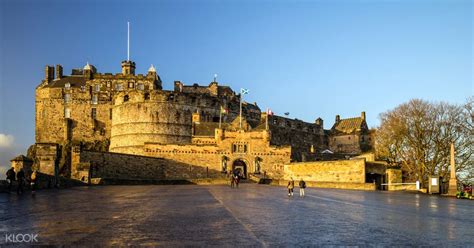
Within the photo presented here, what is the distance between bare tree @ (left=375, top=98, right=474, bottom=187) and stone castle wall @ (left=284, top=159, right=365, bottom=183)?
15.4ft

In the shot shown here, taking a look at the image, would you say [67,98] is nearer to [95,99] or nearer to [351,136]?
[95,99]

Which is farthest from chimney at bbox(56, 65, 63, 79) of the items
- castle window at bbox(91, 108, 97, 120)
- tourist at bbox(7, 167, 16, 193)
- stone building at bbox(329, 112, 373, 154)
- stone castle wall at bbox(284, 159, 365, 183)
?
tourist at bbox(7, 167, 16, 193)

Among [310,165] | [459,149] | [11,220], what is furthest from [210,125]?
[11,220]

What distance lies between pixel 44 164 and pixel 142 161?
67.3 ft

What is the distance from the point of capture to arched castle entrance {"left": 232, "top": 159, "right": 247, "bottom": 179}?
56.8 m

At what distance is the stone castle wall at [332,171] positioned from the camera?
136 feet

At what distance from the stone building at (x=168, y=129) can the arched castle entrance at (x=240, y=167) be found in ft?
0.41

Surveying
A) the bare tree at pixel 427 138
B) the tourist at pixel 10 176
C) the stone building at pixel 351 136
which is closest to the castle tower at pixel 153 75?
the stone building at pixel 351 136

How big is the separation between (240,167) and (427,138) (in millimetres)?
24259

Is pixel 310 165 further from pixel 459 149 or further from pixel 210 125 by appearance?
pixel 210 125

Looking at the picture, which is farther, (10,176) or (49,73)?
(49,73)

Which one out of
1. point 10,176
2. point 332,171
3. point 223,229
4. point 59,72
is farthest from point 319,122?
point 223,229

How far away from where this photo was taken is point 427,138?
4266cm

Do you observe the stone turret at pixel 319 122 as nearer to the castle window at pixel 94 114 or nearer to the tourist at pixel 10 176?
the castle window at pixel 94 114
